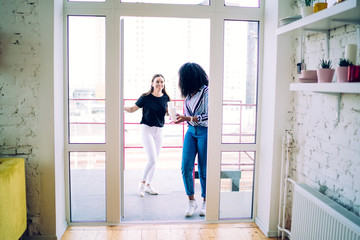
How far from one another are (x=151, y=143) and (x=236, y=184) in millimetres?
1109

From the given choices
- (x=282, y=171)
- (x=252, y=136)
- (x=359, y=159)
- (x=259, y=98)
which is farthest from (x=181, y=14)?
(x=359, y=159)

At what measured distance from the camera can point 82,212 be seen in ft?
9.54

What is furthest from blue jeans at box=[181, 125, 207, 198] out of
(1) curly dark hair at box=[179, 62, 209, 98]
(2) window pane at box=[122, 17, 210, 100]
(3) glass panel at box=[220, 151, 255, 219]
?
(2) window pane at box=[122, 17, 210, 100]

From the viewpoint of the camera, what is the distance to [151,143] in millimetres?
3594

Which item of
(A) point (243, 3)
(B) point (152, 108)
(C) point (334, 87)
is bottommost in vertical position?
(B) point (152, 108)

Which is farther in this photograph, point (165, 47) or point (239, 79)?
point (165, 47)

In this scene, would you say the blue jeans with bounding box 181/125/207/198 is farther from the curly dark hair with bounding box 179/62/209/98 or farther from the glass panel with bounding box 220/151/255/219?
the curly dark hair with bounding box 179/62/209/98

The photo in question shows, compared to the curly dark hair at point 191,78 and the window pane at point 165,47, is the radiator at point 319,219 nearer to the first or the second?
the curly dark hair at point 191,78

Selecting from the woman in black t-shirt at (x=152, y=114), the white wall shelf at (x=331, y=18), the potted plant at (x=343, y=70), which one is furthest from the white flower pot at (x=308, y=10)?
the woman in black t-shirt at (x=152, y=114)

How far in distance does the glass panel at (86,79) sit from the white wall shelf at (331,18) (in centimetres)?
159

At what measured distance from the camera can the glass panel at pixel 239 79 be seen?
9.46 feet

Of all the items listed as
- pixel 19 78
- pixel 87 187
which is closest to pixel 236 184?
pixel 87 187

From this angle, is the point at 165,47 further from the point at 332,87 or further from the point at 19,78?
the point at 332,87

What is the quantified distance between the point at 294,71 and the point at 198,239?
1.65 m
